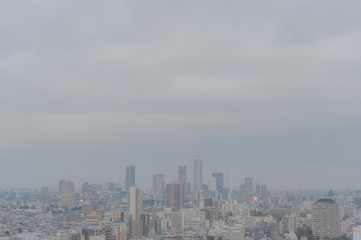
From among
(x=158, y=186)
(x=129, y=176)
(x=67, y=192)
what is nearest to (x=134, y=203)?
(x=67, y=192)

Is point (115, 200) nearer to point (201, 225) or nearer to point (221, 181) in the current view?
point (221, 181)

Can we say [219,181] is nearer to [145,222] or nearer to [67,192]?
[67,192]

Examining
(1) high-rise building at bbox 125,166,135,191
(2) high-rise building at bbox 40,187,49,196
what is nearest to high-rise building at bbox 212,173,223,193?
(1) high-rise building at bbox 125,166,135,191

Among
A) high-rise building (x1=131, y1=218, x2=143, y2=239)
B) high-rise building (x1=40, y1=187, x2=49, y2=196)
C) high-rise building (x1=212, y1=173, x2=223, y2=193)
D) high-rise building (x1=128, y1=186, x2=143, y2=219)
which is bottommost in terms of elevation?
high-rise building (x1=131, y1=218, x2=143, y2=239)

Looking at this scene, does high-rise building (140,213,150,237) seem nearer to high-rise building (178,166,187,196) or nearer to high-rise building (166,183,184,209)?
high-rise building (166,183,184,209)

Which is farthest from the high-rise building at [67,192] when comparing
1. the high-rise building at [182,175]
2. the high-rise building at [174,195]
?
the high-rise building at [182,175]

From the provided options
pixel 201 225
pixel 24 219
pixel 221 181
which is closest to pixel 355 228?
pixel 201 225

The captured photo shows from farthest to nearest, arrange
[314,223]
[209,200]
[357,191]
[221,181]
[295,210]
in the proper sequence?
[221,181]
[209,200]
[295,210]
[357,191]
[314,223]
